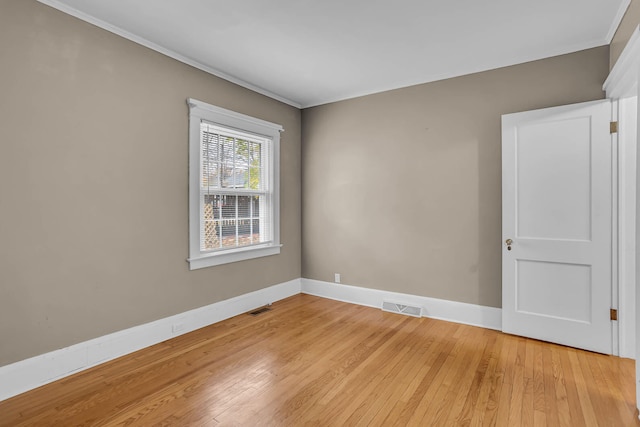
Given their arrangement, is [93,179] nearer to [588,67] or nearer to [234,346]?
[234,346]

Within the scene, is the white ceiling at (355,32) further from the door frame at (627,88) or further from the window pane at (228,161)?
the window pane at (228,161)

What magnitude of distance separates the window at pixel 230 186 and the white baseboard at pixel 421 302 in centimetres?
88

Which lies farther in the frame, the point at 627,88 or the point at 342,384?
the point at 627,88

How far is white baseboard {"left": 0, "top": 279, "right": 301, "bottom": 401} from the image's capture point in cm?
226

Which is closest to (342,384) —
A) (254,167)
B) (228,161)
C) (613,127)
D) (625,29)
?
(228,161)

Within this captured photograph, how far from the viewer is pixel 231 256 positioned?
150 inches

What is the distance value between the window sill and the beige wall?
3.82m

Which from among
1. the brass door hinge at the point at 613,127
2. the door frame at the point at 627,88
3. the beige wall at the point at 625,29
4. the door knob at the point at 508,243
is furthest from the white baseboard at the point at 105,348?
the beige wall at the point at 625,29

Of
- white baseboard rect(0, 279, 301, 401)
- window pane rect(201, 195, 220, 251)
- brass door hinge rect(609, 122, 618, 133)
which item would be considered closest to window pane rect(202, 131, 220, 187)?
window pane rect(201, 195, 220, 251)

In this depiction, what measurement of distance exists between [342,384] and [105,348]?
76.1 inches

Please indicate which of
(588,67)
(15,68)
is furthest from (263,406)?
(588,67)

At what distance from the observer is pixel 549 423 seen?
1960 millimetres

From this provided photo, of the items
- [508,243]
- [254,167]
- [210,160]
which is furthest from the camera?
[254,167]

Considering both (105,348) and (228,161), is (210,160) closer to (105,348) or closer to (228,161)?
(228,161)
